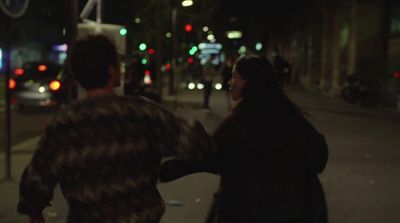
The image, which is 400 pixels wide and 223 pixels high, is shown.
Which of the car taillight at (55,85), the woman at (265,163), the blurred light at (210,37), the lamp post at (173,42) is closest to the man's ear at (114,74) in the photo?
the woman at (265,163)

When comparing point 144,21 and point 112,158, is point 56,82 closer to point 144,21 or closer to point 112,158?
point 144,21

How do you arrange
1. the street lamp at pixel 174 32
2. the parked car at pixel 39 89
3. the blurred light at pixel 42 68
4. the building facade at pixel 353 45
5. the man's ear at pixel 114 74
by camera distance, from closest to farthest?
the man's ear at pixel 114 74 < the parked car at pixel 39 89 < the blurred light at pixel 42 68 < the building facade at pixel 353 45 < the street lamp at pixel 174 32

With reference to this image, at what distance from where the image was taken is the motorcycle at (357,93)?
2334 cm

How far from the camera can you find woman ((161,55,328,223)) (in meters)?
3.01

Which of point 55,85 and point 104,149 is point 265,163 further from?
point 55,85

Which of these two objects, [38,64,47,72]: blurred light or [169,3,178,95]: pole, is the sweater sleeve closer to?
[38,64,47,72]: blurred light

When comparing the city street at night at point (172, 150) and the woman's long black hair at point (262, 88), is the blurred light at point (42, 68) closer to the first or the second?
the city street at night at point (172, 150)

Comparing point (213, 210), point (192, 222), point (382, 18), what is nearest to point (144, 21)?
point (382, 18)

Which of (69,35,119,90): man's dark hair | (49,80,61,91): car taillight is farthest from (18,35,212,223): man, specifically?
(49,80,61,91): car taillight

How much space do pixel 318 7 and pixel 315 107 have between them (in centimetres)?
1418

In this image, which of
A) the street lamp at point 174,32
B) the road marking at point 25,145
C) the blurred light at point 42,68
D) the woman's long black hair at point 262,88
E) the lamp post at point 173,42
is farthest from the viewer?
the lamp post at point 173,42

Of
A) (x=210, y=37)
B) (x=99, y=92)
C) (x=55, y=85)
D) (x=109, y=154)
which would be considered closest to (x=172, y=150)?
(x=109, y=154)

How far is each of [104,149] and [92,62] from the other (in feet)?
1.16

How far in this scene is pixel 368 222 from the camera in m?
6.87
